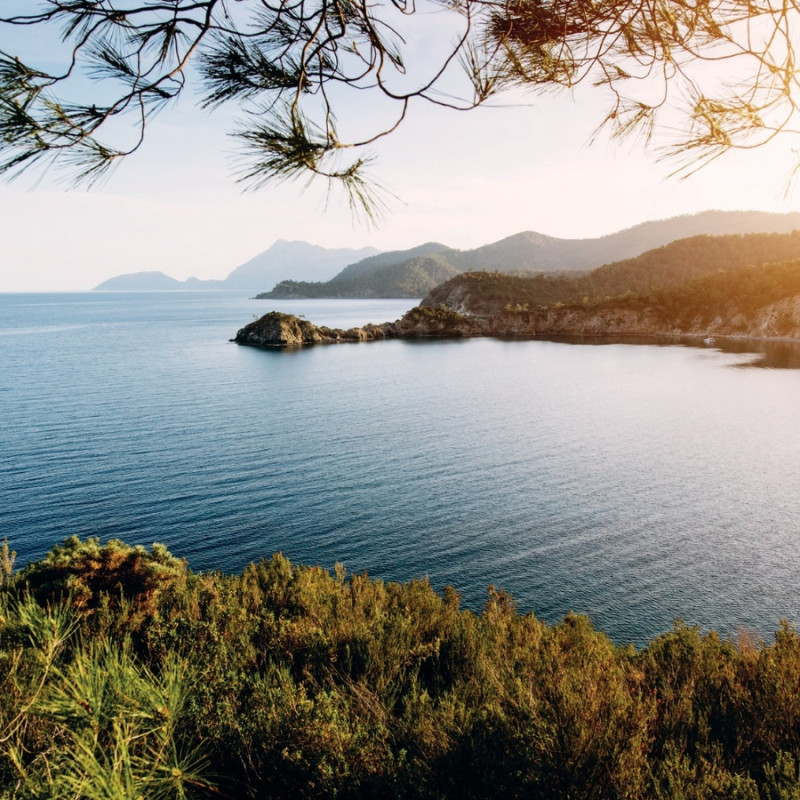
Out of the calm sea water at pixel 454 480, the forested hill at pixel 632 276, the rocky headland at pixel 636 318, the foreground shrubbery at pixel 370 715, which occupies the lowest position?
the calm sea water at pixel 454 480

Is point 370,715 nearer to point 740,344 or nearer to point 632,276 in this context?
point 740,344

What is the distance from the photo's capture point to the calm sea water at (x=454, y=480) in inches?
732

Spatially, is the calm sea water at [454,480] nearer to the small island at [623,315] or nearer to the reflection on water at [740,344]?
the reflection on water at [740,344]

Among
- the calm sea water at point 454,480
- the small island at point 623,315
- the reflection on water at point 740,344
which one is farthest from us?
the small island at point 623,315

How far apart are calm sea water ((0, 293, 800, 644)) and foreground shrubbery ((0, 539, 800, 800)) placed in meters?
8.85

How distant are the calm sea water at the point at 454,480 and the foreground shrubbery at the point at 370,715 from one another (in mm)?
8848

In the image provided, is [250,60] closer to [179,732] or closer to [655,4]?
[655,4]

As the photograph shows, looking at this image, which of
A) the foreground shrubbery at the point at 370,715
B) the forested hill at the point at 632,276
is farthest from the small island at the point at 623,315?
the foreground shrubbery at the point at 370,715

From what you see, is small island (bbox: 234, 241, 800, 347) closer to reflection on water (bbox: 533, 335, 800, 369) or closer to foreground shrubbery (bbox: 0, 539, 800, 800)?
reflection on water (bbox: 533, 335, 800, 369)

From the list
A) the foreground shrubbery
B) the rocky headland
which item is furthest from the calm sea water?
the rocky headland

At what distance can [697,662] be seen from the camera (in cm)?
823

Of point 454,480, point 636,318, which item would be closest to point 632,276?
point 636,318

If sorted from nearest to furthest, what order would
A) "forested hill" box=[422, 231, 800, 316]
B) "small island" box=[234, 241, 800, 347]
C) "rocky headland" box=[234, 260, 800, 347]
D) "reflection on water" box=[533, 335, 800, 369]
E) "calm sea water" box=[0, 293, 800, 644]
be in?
"calm sea water" box=[0, 293, 800, 644] < "reflection on water" box=[533, 335, 800, 369] < "rocky headland" box=[234, 260, 800, 347] < "small island" box=[234, 241, 800, 347] < "forested hill" box=[422, 231, 800, 316]

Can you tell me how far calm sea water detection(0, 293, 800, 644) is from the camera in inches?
732
